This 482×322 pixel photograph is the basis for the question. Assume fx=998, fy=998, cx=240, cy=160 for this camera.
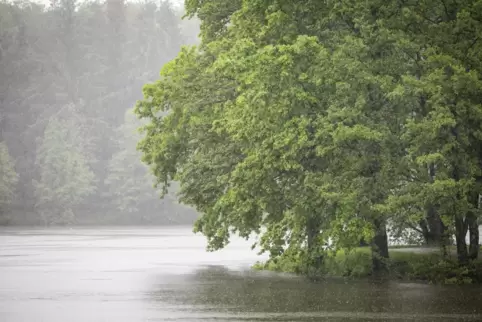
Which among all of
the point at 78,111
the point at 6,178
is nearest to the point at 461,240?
the point at 6,178

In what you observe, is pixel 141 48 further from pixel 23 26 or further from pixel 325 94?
pixel 325 94

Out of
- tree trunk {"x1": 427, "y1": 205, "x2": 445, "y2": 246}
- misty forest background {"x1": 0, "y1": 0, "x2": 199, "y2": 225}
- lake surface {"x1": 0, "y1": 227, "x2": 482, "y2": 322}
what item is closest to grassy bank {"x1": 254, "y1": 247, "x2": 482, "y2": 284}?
lake surface {"x1": 0, "y1": 227, "x2": 482, "y2": 322}

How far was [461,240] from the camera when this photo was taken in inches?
1128

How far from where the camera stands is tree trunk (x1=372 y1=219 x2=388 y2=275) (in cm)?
2956

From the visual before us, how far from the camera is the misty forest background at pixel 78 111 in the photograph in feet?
368

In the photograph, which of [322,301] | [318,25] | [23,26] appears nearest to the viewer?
[322,301]

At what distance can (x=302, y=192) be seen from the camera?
96.7 ft


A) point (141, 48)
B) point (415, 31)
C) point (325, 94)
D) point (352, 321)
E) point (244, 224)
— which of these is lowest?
point (352, 321)

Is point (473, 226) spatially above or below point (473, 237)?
above

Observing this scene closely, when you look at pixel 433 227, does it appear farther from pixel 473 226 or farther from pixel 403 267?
pixel 473 226

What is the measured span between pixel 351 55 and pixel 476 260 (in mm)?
6882

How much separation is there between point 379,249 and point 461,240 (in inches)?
115

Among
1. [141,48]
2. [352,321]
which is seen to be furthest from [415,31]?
[141,48]

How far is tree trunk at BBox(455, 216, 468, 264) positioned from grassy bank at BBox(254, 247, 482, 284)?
0.28 m
